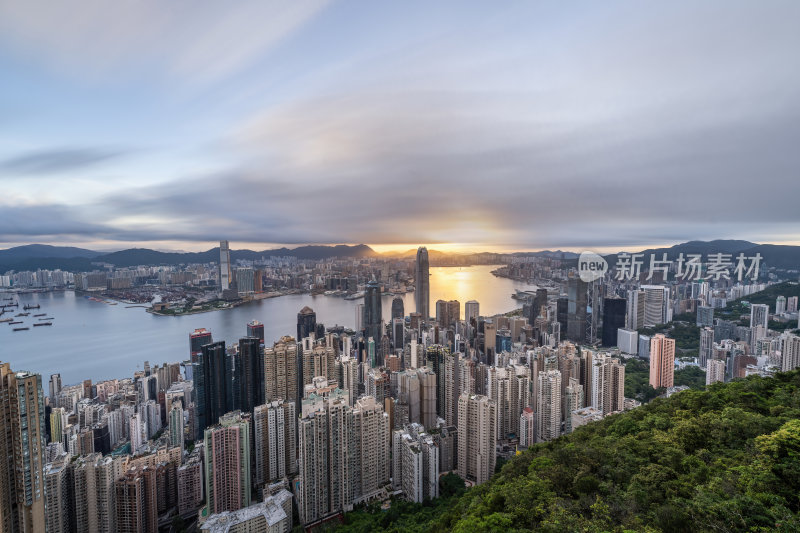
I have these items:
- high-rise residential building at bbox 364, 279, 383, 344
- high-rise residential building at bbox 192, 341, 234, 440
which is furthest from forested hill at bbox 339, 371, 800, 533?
high-rise residential building at bbox 364, 279, 383, 344

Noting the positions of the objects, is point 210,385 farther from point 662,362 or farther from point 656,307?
point 656,307

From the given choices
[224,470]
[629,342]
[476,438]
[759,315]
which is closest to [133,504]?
[224,470]

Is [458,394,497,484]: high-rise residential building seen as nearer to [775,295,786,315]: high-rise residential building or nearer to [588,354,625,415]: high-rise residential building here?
[588,354,625,415]: high-rise residential building

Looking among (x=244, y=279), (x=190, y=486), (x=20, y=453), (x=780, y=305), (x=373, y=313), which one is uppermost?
(x=244, y=279)

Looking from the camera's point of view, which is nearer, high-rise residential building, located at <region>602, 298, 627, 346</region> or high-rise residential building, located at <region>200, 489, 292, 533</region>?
high-rise residential building, located at <region>200, 489, 292, 533</region>

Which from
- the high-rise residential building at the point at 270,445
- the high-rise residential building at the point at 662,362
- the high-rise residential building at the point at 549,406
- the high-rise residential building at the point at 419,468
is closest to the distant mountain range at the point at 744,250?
the high-rise residential building at the point at 662,362

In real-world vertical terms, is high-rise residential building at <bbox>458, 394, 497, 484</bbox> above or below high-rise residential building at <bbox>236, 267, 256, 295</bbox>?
below
